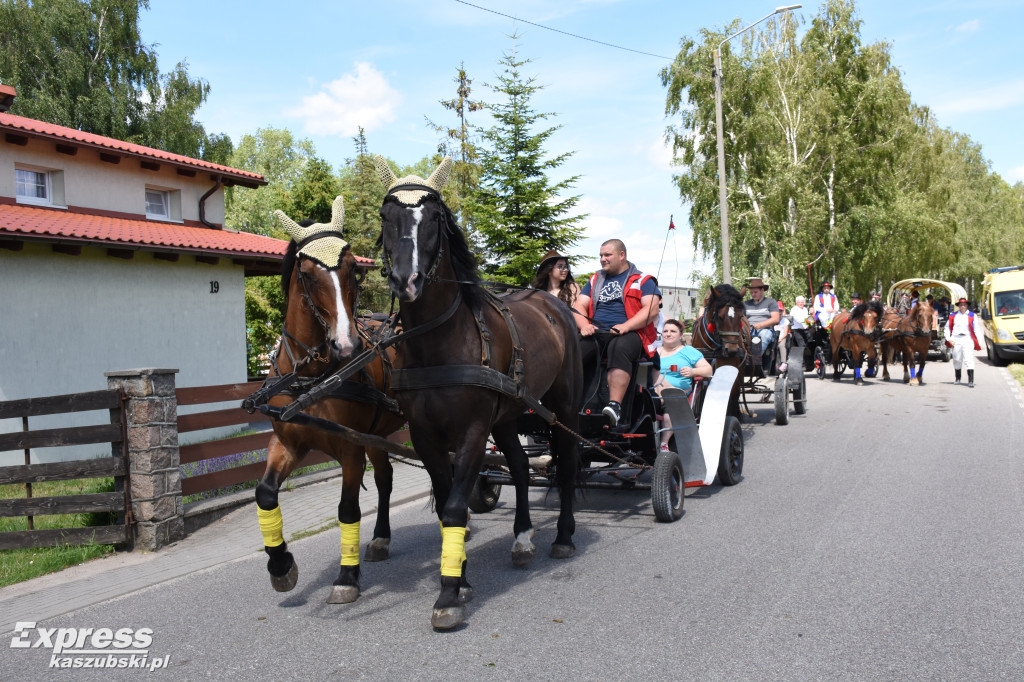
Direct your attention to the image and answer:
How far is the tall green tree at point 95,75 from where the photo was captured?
3053 cm

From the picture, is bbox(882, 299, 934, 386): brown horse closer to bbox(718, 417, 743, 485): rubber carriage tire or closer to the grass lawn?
bbox(718, 417, 743, 485): rubber carriage tire

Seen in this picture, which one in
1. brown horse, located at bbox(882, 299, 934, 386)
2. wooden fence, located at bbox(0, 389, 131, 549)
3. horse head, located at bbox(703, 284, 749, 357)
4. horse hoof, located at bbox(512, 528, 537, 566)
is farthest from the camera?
brown horse, located at bbox(882, 299, 934, 386)

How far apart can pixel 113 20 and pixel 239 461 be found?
1205 inches

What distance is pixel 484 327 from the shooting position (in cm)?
Result: 466

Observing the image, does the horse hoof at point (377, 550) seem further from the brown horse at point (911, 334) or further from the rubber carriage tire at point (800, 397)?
the brown horse at point (911, 334)

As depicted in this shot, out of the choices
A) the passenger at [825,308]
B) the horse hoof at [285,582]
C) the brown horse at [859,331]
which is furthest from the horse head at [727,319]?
the passenger at [825,308]

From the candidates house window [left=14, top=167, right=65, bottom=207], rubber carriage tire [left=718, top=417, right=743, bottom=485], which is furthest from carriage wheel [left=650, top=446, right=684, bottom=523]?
house window [left=14, top=167, right=65, bottom=207]

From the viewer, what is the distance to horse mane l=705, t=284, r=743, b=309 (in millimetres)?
10344

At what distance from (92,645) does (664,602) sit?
3.31 meters

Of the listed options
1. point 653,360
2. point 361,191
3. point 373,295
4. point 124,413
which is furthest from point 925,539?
point 361,191

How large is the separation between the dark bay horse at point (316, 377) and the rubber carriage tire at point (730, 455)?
13.0ft

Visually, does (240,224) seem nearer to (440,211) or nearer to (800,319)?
(800,319)

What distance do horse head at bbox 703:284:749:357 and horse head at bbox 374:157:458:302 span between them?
673 centimetres

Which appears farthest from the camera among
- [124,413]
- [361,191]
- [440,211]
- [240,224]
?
[240,224]
